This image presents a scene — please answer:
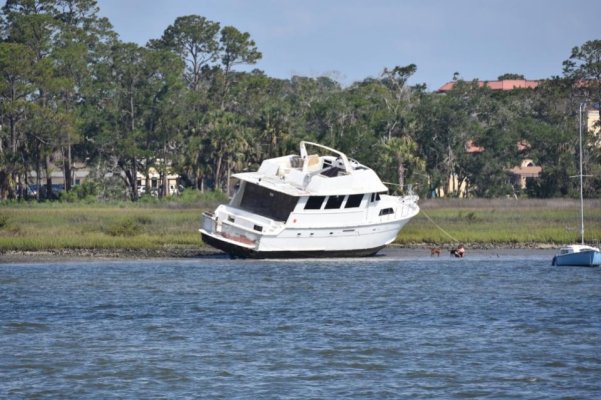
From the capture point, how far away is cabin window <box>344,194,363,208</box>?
177 feet

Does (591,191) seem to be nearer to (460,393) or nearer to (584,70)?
(584,70)

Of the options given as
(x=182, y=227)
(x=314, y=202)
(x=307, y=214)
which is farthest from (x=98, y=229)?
(x=314, y=202)

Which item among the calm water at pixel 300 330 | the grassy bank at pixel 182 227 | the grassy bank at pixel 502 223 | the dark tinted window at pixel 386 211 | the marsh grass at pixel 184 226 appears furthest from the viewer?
the grassy bank at pixel 502 223

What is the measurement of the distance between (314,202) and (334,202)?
35.3 inches

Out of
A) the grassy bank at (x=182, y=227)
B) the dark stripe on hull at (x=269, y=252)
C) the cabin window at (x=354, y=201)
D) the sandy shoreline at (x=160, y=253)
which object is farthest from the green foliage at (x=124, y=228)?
the cabin window at (x=354, y=201)

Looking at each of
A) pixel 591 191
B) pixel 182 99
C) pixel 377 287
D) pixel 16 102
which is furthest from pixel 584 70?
pixel 377 287

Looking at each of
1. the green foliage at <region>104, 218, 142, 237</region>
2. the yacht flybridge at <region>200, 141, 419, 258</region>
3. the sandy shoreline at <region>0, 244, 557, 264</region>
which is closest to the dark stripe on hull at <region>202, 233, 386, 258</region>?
the yacht flybridge at <region>200, 141, 419, 258</region>

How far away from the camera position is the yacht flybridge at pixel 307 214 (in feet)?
175

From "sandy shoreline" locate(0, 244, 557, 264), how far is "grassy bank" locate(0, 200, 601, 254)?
0.33 metres

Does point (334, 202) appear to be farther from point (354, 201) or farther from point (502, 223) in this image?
point (502, 223)

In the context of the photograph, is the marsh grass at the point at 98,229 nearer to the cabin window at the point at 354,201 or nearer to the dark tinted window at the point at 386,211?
the cabin window at the point at 354,201

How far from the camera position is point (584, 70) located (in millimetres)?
102688

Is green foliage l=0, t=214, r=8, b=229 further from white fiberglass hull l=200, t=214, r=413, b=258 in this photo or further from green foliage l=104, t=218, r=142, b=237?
white fiberglass hull l=200, t=214, r=413, b=258

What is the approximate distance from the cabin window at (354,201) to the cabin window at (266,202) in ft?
7.58
